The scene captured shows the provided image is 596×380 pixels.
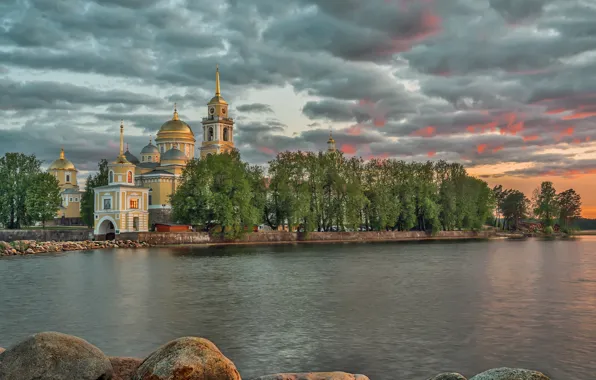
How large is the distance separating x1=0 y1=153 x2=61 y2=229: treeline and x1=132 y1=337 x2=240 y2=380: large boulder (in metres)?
89.1

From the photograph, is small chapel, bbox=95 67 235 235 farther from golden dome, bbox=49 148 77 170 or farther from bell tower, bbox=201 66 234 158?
golden dome, bbox=49 148 77 170

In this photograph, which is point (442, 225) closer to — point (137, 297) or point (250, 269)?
point (250, 269)

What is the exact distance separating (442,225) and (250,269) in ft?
255

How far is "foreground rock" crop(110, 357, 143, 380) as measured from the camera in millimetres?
12414

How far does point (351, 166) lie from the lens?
107 meters

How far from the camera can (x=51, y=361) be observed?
447 inches


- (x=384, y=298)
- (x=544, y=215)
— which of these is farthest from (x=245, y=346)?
(x=544, y=215)

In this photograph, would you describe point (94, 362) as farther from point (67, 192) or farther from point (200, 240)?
point (67, 192)

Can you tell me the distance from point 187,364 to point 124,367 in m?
2.80

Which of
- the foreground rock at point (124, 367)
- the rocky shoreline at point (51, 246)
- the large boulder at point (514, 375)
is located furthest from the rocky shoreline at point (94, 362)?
the rocky shoreline at point (51, 246)

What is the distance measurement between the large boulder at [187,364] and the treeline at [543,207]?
14617 cm

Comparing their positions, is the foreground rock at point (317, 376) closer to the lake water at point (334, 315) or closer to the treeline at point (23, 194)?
the lake water at point (334, 315)

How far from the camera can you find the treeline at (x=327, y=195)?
Result: 288ft

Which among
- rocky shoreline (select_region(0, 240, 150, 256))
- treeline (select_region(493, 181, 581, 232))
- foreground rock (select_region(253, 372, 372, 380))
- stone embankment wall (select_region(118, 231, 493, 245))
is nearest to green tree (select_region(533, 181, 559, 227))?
treeline (select_region(493, 181, 581, 232))
